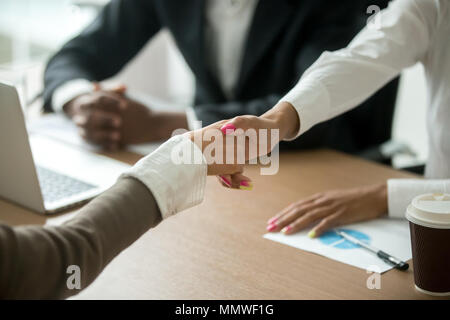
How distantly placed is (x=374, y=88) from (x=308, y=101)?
0.21 meters

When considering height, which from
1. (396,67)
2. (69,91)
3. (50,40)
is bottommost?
(50,40)

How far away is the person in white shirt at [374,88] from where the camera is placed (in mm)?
942

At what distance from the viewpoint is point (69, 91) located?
1.50 meters

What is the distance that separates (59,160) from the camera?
1226 millimetres

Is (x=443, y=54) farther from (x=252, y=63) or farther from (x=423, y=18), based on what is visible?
(x=252, y=63)

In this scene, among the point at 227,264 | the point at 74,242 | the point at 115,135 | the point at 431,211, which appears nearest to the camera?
the point at 74,242

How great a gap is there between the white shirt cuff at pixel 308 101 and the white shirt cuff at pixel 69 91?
28.1 inches

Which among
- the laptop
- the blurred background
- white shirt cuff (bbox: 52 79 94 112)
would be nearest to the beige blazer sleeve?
the laptop

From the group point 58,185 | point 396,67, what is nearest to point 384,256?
point 396,67

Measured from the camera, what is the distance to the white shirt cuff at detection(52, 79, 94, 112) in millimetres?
1484

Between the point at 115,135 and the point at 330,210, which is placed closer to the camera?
the point at 330,210

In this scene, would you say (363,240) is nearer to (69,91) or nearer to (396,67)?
(396,67)

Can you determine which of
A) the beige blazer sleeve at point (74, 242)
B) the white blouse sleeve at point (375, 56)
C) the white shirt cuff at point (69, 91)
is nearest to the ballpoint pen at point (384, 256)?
the white blouse sleeve at point (375, 56)

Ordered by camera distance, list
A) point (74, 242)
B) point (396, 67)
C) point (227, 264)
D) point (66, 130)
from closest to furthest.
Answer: point (74, 242), point (227, 264), point (396, 67), point (66, 130)
